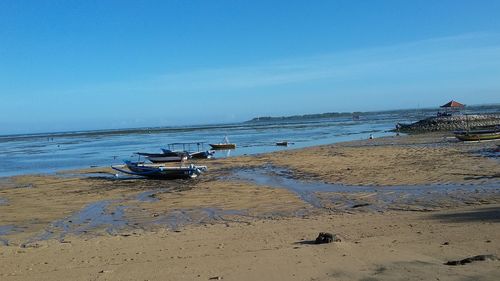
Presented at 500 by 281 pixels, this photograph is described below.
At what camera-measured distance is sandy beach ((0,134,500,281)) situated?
7.72m

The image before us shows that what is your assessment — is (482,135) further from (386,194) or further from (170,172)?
(386,194)

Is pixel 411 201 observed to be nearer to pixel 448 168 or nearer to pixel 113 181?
pixel 448 168

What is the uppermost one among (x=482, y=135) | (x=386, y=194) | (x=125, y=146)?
(x=482, y=135)

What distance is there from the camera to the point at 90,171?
103 feet

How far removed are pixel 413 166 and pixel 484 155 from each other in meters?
5.34

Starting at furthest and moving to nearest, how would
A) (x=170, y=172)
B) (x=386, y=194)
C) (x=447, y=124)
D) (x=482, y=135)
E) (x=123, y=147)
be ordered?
(x=447, y=124) < (x=123, y=147) < (x=482, y=135) < (x=170, y=172) < (x=386, y=194)

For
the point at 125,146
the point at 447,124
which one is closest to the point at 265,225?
the point at 125,146

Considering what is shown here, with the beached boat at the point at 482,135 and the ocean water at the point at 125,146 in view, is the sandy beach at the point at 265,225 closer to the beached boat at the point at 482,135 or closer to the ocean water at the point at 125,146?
the beached boat at the point at 482,135

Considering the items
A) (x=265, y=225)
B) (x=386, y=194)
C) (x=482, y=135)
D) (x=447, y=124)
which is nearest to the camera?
(x=265, y=225)

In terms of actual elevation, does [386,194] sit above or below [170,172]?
below

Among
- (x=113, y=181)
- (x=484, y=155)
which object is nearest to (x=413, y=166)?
(x=484, y=155)

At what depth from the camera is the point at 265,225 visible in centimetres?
1205

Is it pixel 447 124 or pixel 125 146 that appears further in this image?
pixel 125 146

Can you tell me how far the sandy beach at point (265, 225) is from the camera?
772 cm
